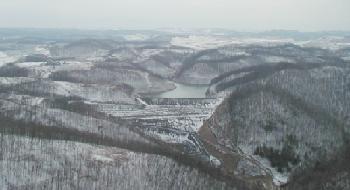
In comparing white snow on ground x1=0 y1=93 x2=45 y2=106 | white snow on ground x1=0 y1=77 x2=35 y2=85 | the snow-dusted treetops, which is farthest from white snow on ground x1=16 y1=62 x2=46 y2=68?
white snow on ground x1=0 y1=93 x2=45 y2=106

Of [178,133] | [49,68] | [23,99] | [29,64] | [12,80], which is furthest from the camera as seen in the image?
[29,64]

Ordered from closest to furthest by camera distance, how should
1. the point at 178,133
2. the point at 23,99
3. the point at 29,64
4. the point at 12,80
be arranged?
1. the point at 178,133
2. the point at 23,99
3. the point at 12,80
4. the point at 29,64

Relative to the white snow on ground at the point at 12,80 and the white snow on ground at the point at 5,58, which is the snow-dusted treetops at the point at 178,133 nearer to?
the white snow on ground at the point at 12,80

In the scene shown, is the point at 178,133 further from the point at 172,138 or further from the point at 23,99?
the point at 23,99

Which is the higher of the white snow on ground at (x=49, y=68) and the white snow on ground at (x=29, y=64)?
the white snow on ground at (x=49, y=68)

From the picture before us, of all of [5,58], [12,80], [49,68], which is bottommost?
[5,58]

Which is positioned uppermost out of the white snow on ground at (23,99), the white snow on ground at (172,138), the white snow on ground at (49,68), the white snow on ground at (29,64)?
the white snow on ground at (23,99)

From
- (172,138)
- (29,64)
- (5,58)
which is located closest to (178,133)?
(172,138)

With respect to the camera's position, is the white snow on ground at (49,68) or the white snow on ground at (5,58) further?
the white snow on ground at (5,58)

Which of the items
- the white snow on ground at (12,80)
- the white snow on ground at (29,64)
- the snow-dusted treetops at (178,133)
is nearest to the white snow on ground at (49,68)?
the white snow on ground at (29,64)

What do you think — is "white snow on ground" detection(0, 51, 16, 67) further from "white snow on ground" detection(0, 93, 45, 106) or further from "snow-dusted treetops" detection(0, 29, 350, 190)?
"white snow on ground" detection(0, 93, 45, 106)

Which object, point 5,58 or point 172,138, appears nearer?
point 172,138
